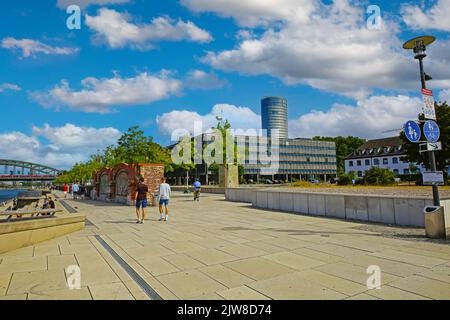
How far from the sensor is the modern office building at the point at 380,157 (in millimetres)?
74500

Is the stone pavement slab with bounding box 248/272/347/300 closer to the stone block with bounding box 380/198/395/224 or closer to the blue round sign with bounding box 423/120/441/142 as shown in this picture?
the blue round sign with bounding box 423/120/441/142

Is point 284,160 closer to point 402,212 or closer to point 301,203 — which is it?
point 301,203

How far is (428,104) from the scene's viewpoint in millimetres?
7945

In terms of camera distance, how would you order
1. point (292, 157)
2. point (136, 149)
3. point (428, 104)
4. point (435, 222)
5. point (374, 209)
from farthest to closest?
point (292, 157)
point (136, 149)
point (374, 209)
point (428, 104)
point (435, 222)

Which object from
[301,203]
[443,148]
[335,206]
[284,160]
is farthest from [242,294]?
[284,160]

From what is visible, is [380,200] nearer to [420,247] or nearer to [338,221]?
[338,221]

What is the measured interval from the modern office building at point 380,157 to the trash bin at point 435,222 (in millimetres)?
71152

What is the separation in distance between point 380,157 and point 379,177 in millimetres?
50401

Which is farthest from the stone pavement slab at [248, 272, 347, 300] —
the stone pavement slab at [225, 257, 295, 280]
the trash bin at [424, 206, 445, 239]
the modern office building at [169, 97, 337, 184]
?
the modern office building at [169, 97, 337, 184]

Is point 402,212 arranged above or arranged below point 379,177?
below

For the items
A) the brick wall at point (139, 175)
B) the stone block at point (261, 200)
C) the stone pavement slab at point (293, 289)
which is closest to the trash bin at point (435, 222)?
the stone pavement slab at point (293, 289)
